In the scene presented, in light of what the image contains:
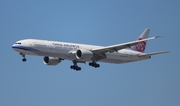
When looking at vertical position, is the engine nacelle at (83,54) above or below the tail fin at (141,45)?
below

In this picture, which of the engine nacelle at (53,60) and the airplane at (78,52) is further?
the engine nacelle at (53,60)

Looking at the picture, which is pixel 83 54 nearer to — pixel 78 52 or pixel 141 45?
pixel 78 52

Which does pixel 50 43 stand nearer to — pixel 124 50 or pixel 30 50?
pixel 30 50

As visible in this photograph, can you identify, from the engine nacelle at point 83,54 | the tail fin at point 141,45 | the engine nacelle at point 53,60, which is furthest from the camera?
the tail fin at point 141,45

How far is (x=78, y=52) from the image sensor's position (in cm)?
8075

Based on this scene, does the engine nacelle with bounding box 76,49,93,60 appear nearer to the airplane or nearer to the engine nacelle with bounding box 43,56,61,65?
the airplane

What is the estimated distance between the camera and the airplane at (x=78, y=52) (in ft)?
257

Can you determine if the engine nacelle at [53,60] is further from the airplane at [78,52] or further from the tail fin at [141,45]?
the tail fin at [141,45]

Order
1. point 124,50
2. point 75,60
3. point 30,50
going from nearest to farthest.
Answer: point 30,50 → point 75,60 → point 124,50

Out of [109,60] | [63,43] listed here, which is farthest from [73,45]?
[109,60]

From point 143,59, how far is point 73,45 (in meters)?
14.9

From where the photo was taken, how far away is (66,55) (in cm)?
8050

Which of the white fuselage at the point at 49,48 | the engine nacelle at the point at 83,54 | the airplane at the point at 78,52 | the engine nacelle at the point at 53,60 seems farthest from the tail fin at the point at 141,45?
the engine nacelle at the point at 53,60

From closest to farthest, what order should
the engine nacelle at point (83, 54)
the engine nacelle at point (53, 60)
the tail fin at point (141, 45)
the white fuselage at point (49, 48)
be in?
the white fuselage at point (49, 48) → the engine nacelle at point (83, 54) → the engine nacelle at point (53, 60) → the tail fin at point (141, 45)
